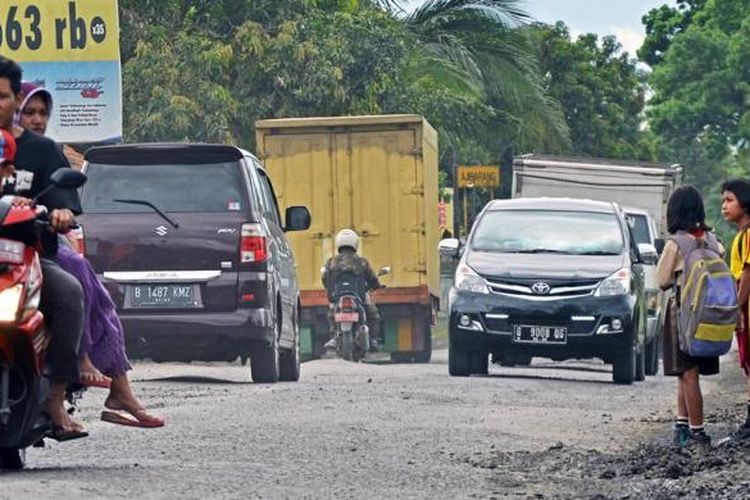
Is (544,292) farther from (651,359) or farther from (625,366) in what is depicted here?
(651,359)

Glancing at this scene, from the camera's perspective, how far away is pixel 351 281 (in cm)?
2573

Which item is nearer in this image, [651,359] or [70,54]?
[651,359]

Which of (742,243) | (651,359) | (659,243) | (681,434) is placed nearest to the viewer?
(681,434)

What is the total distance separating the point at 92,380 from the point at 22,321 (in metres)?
1.05

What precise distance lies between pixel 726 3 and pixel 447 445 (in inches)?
2555

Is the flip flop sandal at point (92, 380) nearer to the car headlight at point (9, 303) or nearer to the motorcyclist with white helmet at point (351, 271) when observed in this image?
the car headlight at point (9, 303)

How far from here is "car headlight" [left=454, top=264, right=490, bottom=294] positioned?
801 inches

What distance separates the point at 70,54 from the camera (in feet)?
99.0

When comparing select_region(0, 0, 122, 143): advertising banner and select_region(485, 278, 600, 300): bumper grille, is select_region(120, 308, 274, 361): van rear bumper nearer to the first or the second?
select_region(485, 278, 600, 300): bumper grille

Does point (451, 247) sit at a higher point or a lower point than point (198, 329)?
higher

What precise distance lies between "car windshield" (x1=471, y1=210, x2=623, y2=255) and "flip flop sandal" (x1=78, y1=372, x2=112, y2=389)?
11.1 meters

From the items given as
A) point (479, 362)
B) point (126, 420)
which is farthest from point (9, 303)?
point (479, 362)

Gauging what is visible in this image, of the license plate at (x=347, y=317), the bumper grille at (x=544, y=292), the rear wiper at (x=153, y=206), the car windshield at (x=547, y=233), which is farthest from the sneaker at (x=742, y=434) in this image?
the license plate at (x=347, y=317)

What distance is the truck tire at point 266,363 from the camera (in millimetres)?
18469
